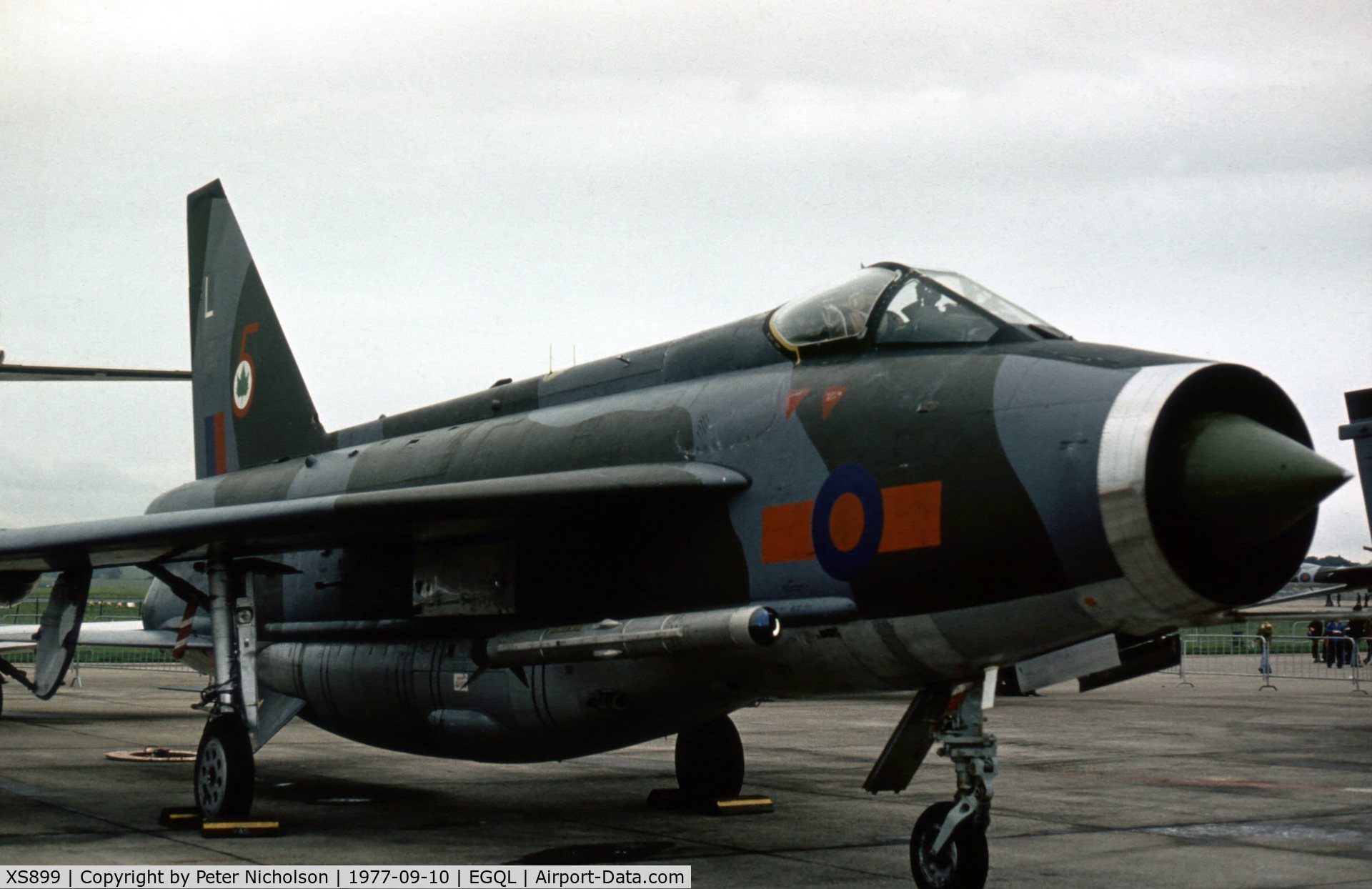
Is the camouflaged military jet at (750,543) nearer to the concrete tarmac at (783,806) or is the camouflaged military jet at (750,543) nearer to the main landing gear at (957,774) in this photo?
the main landing gear at (957,774)

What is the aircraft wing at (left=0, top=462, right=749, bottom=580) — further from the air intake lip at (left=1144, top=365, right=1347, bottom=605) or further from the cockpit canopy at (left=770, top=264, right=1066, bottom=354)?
the air intake lip at (left=1144, top=365, right=1347, bottom=605)

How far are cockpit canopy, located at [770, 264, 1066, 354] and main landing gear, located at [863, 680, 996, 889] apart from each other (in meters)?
1.89

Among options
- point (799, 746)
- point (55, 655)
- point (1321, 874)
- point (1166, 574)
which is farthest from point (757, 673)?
point (799, 746)

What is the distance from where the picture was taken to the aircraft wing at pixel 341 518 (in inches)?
312

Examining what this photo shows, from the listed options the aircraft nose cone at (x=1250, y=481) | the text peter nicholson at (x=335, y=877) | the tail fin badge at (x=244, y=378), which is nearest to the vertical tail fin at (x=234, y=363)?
the tail fin badge at (x=244, y=378)

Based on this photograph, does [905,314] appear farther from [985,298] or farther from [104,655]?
[104,655]

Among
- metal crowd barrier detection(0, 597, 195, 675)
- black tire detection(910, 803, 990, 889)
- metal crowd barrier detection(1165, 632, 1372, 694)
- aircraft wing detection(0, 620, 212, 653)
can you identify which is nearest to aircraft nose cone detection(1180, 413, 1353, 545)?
black tire detection(910, 803, 990, 889)

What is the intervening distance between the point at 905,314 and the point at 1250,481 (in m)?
2.41

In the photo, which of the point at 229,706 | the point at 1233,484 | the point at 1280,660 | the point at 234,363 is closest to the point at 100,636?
the point at 234,363

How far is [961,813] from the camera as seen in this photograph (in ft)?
22.7

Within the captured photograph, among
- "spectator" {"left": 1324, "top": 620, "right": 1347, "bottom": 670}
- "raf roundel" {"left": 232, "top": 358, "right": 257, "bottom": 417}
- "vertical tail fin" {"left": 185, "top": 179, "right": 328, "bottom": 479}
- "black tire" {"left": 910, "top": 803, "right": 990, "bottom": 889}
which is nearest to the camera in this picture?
"black tire" {"left": 910, "top": 803, "right": 990, "bottom": 889}

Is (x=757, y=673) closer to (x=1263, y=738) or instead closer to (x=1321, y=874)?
(x=1321, y=874)

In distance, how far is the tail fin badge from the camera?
13.4m

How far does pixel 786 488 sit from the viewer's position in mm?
7676
